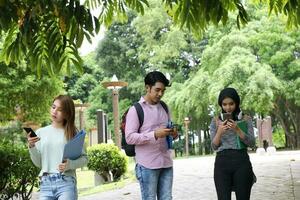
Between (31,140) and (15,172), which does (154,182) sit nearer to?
(31,140)

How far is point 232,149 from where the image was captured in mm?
4629

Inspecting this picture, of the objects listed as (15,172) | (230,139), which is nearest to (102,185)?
(15,172)

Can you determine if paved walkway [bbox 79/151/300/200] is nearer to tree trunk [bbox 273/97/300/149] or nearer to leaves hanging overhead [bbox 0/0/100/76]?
leaves hanging overhead [bbox 0/0/100/76]

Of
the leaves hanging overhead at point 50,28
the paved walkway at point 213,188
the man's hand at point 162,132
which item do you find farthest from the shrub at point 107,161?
the leaves hanging overhead at point 50,28

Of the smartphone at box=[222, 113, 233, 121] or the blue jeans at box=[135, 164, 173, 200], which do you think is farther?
the smartphone at box=[222, 113, 233, 121]

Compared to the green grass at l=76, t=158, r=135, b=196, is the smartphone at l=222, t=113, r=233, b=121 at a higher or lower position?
higher

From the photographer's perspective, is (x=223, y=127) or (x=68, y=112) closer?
(x=68, y=112)

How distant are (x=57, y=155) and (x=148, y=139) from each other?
0.72 m

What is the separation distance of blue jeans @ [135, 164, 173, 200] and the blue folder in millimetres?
574

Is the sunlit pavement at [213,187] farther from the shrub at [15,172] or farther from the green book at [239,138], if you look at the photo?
the green book at [239,138]

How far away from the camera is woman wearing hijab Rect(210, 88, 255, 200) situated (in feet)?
14.9

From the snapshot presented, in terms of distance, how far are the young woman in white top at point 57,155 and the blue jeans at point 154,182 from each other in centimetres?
52

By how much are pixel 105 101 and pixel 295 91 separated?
1855 centimetres

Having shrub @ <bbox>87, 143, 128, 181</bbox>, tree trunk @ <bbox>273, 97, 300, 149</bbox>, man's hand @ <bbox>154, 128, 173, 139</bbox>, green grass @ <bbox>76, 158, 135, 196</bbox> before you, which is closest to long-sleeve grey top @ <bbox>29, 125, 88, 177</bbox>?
man's hand @ <bbox>154, 128, 173, 139</bbox>
